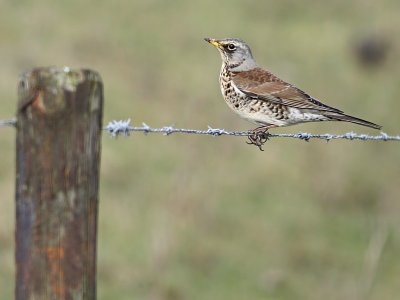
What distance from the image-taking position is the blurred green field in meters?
12.0

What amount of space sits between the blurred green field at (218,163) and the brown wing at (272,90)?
2.97 metres

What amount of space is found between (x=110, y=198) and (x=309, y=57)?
9459mm

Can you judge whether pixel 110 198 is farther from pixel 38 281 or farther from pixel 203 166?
pixel 38 281

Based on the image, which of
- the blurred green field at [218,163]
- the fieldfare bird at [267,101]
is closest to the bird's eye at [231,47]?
the fieldfare bird at [267,101]

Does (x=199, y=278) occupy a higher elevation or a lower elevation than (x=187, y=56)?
lower

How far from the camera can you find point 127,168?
14195mm

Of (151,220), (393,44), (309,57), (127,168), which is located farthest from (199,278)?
(393,44)

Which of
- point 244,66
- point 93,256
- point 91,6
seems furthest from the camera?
point 91,6

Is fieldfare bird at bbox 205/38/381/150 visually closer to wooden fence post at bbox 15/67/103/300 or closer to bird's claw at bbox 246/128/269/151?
bird's claw at bbox 246/128/269/151

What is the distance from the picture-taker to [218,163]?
15023 millimetres

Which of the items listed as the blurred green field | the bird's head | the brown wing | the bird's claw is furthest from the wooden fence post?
the blurred green field

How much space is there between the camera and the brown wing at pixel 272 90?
23.2ft

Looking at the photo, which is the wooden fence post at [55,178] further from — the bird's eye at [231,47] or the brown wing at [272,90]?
the bird's eye at [231,47]

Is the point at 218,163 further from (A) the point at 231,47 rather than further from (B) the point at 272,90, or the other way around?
(B) the point at 272,90
